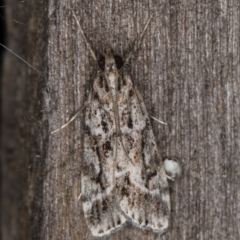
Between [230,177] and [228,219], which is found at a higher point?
[230,177]

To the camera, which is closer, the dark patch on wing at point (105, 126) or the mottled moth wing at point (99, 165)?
the mottled moth wing at point (99, 165)

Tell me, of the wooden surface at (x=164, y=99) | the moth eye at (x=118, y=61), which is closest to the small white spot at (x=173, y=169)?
the wooden surface at (x=164, y=99)

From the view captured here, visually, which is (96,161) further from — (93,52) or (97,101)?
(93,52)

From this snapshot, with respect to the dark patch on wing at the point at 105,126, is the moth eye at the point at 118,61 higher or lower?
higher

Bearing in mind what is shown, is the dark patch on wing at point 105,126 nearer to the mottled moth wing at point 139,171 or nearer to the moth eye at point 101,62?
the mottled moth wing at point 139,171

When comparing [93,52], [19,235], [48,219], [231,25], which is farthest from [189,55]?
[19,235]

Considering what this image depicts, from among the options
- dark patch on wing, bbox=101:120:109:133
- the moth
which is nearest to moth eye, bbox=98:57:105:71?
the moth

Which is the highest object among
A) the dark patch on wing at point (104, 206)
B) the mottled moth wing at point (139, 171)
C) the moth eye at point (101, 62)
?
the moth eye at point (101, 62)
